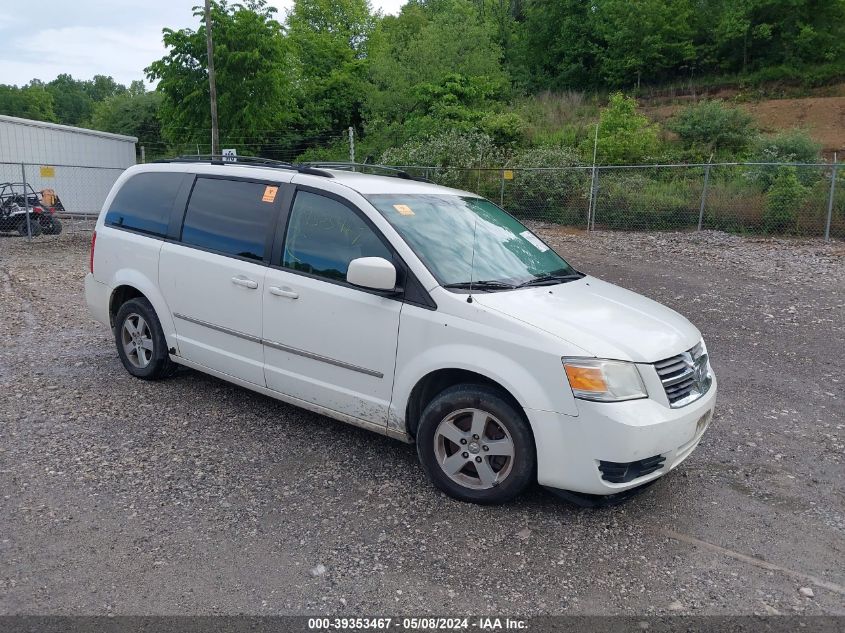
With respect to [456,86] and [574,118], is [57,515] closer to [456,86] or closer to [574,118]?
[456,86]

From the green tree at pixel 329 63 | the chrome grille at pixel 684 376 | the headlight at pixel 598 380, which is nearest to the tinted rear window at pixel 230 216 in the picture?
the headlight at pixel 598 380

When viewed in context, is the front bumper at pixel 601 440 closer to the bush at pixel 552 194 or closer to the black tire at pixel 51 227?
the bush at pixel 552 194

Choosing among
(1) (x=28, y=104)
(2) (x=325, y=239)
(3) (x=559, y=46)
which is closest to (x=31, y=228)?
(2) (x=325, y=239)

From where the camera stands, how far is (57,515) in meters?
3.64

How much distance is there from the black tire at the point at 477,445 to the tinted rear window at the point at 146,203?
2940 mm

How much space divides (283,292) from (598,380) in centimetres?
215

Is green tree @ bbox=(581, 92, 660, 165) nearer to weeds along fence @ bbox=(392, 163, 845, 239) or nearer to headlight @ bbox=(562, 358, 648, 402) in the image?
weeds along fence @ bbox=(392, 163, 845, 239)

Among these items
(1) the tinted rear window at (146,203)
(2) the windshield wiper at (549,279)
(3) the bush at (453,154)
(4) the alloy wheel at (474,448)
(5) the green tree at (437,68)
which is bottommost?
(4) the alloy wheel at (474,448)

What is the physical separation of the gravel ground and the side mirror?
1223 mm

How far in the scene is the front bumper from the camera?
133 inches

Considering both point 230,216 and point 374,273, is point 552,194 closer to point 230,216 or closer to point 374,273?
point 230,216

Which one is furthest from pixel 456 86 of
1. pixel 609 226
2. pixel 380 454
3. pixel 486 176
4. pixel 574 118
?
pixel 380 454

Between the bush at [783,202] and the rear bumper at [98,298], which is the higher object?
the bush at [783,202]

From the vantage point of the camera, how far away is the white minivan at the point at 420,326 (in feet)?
11.5
